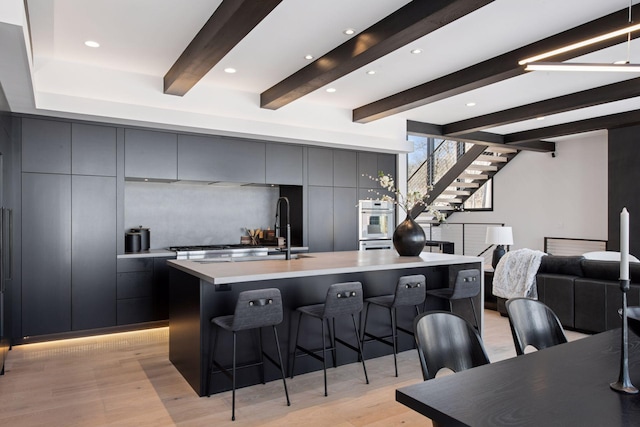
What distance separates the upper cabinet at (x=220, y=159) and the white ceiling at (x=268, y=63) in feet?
1.02

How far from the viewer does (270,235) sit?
21.6ft

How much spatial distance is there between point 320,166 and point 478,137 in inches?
132

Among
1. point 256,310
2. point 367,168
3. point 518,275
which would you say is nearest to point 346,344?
point 256,310

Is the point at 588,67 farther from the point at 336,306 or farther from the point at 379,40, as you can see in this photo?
the point at 336,306

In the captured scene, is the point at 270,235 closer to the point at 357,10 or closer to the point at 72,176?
the point at 72,176

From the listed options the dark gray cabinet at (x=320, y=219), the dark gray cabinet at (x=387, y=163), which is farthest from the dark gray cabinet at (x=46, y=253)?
the dark gray cabinet at (x=387, y=163)

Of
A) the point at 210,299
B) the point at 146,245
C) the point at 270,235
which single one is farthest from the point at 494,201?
the point at 210,299

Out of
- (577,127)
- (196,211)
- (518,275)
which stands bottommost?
(518,275)

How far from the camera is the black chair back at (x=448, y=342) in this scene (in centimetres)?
195

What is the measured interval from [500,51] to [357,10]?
1.70 m

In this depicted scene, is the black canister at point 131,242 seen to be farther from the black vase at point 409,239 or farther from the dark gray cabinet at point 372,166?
the dark gray cabinet at point 372,166

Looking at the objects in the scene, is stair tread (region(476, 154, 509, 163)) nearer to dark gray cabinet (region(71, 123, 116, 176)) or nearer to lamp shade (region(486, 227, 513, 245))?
lamp shade (region(486, 227, 513, 245))

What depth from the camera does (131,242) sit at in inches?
211

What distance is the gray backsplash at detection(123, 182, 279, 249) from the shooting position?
5863 millimetres
